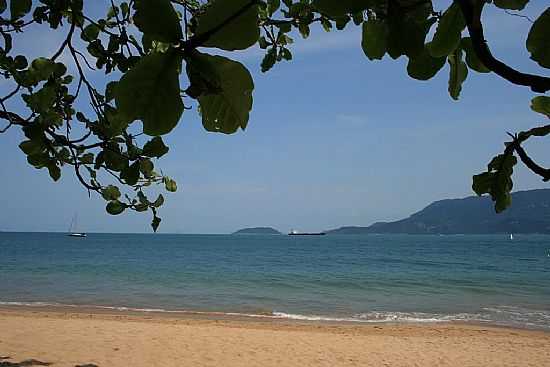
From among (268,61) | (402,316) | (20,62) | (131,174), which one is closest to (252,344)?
(402,316)

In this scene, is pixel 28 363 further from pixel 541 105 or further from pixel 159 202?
pixel 541 105

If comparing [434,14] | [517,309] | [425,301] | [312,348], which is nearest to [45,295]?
[312,348]

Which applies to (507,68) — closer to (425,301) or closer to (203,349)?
(203,349)

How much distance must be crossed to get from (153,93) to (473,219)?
175 m

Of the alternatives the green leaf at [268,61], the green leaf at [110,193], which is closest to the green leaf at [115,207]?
the green leaf at [110,193]

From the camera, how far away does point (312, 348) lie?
9.88m

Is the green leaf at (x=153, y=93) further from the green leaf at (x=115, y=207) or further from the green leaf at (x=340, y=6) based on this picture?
the green leaf at (x=115, y=207)

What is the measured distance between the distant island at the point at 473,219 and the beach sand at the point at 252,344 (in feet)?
385

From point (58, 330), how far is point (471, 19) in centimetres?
1222

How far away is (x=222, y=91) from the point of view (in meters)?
0.40

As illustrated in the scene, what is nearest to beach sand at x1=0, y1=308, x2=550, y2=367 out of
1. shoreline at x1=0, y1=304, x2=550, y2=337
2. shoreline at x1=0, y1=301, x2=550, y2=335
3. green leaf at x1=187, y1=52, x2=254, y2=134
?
shoreline at x1=0, y1=304, x2=550, y2=337

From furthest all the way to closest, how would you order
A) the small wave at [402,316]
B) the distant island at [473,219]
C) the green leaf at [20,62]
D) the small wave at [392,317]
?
the distant island at [473,219], the small wave at [392,317], the small wave at [402,316], the green leaf at [20,62]

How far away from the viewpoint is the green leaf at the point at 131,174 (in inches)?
46.6

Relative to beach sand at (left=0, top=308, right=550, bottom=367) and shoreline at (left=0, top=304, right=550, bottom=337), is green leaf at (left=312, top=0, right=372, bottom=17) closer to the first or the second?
beach sand at (left=0, top=308, right=550, bottom=367)
